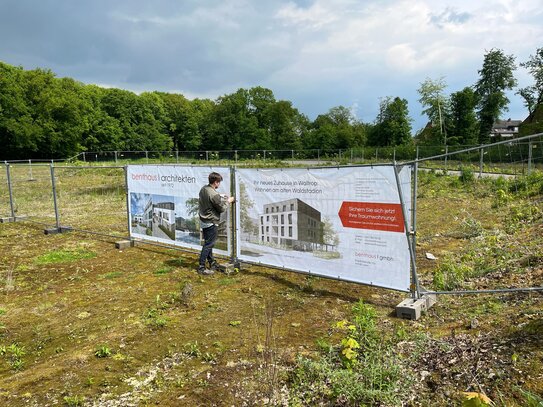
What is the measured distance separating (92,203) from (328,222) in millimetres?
16284

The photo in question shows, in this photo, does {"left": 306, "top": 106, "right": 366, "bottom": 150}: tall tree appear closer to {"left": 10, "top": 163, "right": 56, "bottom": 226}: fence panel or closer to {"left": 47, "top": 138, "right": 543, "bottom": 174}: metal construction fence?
{"left": 47, "top": 138, "right": 543, "bottom": 174}: metal construction fence

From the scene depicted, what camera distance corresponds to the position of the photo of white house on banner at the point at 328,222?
557cm

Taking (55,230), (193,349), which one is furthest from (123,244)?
(193,349)

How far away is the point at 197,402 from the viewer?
360cm

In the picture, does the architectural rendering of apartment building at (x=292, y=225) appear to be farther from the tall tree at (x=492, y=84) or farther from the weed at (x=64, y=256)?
the tall tree at (x=492, y=84)

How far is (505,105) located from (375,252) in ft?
219

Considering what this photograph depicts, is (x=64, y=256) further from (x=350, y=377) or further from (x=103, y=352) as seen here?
(x=350, y=377)

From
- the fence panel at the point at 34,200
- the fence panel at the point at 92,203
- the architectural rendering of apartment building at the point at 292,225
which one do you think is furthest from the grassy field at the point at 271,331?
the fence panel at the point at 34,200

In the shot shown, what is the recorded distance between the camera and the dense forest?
6050 centimetres

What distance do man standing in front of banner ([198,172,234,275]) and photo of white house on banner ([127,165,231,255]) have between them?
354mm

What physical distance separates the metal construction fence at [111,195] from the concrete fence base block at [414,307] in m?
0.19

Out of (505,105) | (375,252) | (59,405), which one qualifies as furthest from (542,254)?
(505,105)

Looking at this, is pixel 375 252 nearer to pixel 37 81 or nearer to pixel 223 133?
pixel 37 81

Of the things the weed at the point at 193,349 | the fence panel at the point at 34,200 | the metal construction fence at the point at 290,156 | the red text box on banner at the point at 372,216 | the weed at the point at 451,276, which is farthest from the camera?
the metal construction fence at the point at 290,156
